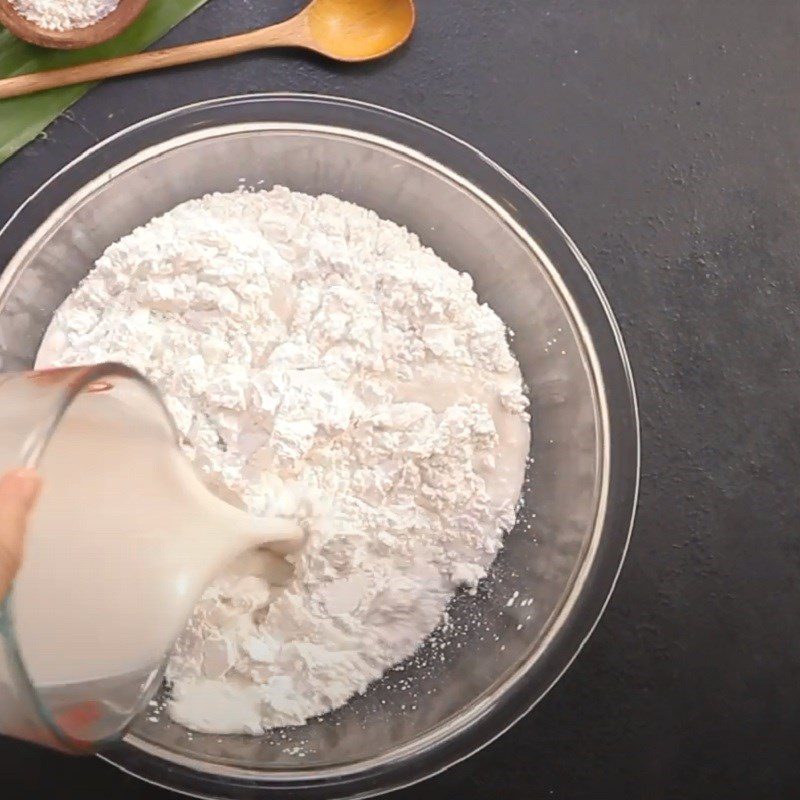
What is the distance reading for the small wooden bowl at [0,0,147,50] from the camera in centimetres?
91

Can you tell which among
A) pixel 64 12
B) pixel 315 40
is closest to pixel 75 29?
pixel 64 12

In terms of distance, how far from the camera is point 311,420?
2.73 feet

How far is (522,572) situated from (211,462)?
36cm

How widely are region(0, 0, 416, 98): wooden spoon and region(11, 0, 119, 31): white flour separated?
0.15 feet

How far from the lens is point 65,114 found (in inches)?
38.0

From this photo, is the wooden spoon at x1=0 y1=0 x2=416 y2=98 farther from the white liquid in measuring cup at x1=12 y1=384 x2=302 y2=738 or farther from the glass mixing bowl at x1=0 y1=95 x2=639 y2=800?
the white liquid in measuring cup at x1=12 y1=384 x2=302 y2=738

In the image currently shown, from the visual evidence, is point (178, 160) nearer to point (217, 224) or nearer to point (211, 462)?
point (217, 224)

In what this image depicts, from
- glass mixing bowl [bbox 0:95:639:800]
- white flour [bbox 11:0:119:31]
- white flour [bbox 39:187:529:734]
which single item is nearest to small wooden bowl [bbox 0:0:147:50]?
Result: white flour [bbox 11:0:119:31]

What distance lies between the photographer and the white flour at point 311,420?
84 centimetres

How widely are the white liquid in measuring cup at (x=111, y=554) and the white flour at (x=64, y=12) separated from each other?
1.58ft

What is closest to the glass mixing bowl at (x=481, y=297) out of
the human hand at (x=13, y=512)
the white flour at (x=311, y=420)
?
the white flour at (x=311, y=420)

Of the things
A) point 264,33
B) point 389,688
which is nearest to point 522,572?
point 389,688

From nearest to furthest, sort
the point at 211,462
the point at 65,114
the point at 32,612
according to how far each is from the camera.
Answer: the point at 32,612 → the point at 211,462 → the point at 65,114

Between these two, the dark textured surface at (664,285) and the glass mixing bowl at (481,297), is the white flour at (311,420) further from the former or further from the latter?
the dark textured surface at (664,285)
